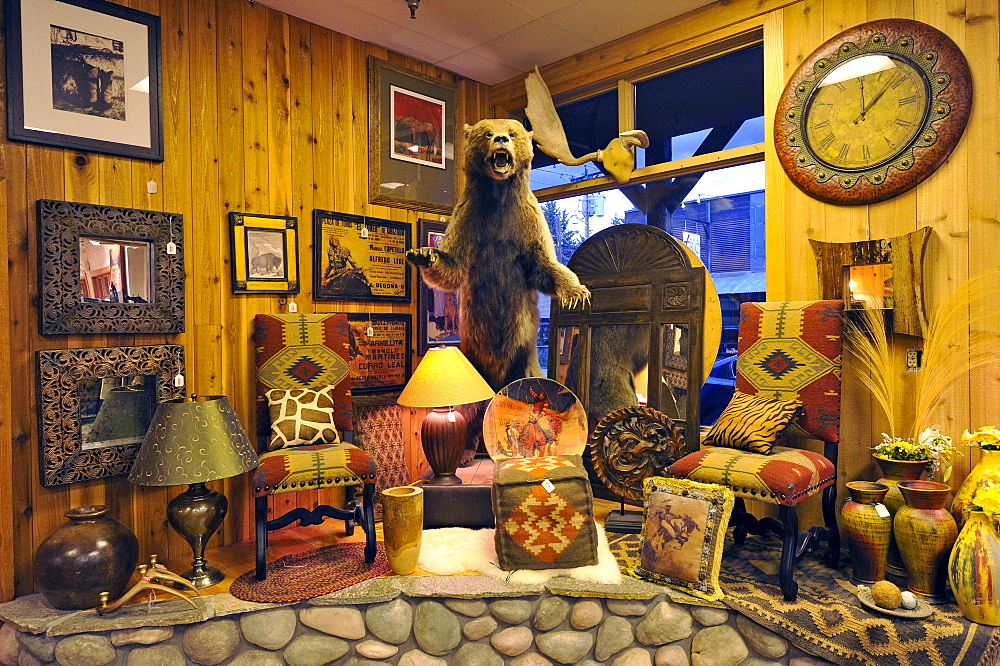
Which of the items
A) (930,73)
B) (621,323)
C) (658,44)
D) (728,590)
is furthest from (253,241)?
(930,73)

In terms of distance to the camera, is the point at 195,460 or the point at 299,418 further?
the point at 299,418

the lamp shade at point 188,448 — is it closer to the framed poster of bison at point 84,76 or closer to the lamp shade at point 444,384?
the lamp shade at point 444,384

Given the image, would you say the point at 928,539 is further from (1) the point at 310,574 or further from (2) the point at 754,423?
(1) the point at 310,574

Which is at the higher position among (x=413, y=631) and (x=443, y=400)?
(x=443, y=400)

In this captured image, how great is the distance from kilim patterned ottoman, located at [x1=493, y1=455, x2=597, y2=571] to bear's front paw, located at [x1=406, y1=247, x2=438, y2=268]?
1.30 m

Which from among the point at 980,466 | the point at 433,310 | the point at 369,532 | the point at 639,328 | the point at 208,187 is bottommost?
the point at 369,532

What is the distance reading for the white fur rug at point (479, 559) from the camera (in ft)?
7.95

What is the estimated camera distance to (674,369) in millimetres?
3203

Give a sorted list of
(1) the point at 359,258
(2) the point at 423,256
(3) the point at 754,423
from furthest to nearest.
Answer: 1. (1) the point at 359,258
2. (2) the point at 423,256
3. (3) the point at 754,423

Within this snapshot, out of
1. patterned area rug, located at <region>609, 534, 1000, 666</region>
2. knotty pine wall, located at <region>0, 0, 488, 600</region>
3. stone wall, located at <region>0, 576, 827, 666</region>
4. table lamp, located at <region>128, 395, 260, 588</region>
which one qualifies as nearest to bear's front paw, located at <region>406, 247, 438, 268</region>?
knotty pine wall, located at <region>0, 0, 488, 600</region>

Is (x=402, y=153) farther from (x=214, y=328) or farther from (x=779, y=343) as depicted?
(x=779, y=343)

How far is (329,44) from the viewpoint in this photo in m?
3.46

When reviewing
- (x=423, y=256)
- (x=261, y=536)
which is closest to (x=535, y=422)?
(x=423, y=256)

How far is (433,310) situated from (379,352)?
0.46 meters
